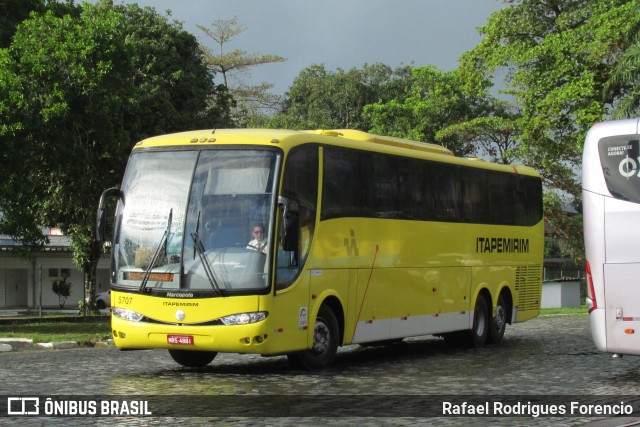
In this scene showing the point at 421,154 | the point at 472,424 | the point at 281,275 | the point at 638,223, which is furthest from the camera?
the point at 421,154

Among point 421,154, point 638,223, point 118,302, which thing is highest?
point 421,154

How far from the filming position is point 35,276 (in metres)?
60.4

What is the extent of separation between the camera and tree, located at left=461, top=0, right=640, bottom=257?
3856 cm

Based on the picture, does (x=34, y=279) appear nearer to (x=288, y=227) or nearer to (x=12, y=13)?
(x=12, y=13)

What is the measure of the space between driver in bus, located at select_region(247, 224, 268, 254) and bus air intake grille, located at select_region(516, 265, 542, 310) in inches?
382

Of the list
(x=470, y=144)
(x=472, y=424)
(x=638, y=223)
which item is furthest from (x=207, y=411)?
(x=470, y=144)

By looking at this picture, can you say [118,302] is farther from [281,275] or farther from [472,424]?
[472,424]

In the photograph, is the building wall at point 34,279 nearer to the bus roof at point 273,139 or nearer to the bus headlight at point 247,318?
the bus roof at point 273,139

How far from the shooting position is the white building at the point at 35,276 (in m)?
58.7

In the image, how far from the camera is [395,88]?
75688mm

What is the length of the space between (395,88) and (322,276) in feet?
203

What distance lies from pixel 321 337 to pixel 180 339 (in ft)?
7.72

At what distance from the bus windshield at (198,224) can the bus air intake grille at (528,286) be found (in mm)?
9675

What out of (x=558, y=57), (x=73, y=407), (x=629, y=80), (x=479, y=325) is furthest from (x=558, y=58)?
(x=73, y=407)
